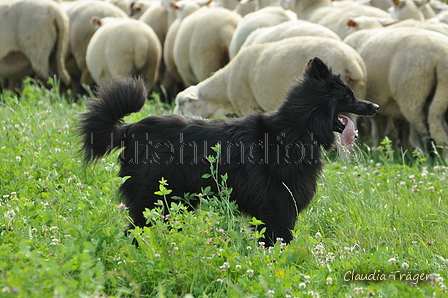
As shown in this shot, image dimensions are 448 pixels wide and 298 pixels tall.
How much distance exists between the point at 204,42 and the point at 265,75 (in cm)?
239

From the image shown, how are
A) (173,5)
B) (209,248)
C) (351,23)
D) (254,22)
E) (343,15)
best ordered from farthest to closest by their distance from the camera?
1. (173,5)
2. (343,15)
3. (254,22)
4. (351,23)
5. (209,248)

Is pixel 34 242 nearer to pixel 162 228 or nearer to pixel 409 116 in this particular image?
pixel 162 228

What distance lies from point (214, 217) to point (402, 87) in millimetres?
4368

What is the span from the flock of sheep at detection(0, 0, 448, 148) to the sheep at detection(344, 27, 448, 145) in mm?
12

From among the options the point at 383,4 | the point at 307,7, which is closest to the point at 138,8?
the point at 307,7

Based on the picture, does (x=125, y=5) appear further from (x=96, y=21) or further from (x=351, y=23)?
(x=351, y=23)

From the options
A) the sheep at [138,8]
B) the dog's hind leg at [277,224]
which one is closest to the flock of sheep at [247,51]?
the sheep at [138,8]

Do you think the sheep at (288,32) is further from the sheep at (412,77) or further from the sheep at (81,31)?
the sheep at (81,31)

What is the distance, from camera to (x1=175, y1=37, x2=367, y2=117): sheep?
681 centimetres

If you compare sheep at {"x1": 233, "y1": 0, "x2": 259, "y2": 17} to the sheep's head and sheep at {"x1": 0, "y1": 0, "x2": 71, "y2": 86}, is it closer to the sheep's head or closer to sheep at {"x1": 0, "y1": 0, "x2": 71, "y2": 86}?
sheep at {"x1": 0, "y1": 0, "x2": 71, "y2": 86}

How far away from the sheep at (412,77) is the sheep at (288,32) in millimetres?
753

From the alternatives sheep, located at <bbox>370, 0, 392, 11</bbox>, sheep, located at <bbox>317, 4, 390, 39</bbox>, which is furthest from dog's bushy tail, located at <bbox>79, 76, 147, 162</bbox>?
sheep, located at <bbox>370, 0, 392, 11</bbox>

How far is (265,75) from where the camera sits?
746 cm

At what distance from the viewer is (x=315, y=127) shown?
3.68 metres
